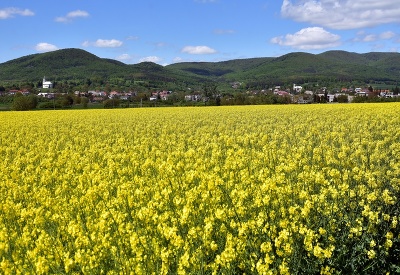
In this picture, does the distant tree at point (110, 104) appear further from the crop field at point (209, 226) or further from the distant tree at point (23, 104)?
the crop field at point (209, 226)

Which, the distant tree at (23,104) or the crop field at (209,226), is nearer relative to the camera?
the crop field at (209,226)

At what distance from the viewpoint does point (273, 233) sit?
6.32 metres

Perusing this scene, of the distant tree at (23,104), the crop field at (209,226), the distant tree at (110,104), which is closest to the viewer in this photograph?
the crop field at (209,226)

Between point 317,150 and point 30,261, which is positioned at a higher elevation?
point 317,150

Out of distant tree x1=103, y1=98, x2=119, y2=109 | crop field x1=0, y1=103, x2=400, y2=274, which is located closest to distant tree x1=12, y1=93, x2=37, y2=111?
distant tree x1=103, y1=98, x2=119, y2=109

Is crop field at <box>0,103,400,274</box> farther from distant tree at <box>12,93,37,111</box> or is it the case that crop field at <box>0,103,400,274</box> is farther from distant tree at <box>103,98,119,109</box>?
distant tree at <box>12,93,37,111</box>

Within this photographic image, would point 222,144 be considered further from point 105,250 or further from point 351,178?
point 105,250

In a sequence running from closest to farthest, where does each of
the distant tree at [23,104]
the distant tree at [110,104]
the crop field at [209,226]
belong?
the crop field at [209,226] → the distant tree at [23,104] → the distant tree at [110,104]

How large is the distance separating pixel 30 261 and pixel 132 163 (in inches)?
292

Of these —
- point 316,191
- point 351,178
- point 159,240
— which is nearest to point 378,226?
point 316,191

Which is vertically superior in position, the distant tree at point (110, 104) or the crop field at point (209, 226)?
the distant tree at point (110, 104)

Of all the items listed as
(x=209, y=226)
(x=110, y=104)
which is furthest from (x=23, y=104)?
(x=209, y=226)

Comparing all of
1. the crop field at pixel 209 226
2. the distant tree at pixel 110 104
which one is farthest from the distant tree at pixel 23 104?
the crop field at pixel 209 226

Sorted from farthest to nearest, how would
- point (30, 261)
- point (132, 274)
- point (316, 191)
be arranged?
point (316, 191) → point (30, 261) → point (132, 274)
